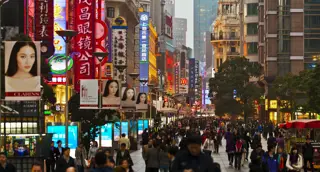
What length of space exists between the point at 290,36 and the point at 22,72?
8827 centimetres

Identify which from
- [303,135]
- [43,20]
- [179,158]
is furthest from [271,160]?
[43,20]

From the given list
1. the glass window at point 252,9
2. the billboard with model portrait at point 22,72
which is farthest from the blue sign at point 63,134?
the glass window at point 252,9

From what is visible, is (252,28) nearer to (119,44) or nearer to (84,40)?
(119,44)

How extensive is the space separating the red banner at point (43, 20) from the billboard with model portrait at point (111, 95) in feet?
39.7

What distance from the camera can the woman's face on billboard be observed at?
2489 centimetres

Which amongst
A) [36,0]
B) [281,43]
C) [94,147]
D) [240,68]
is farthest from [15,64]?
[240,68]

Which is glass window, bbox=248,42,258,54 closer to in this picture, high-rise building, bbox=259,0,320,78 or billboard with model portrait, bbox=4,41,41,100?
high-rise building, bbox=259,0,320,78

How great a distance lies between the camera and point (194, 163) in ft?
40.5

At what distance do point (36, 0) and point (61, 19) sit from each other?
40.4ft

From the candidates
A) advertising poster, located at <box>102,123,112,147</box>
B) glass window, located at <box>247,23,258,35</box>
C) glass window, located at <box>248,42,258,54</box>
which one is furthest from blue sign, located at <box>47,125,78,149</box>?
glass window, located at <box>248,42,258,54</box>

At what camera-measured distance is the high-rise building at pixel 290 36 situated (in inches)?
4269

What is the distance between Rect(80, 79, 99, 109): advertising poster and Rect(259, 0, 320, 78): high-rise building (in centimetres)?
6752

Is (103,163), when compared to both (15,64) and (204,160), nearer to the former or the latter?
(204,160)

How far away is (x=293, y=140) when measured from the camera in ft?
140
